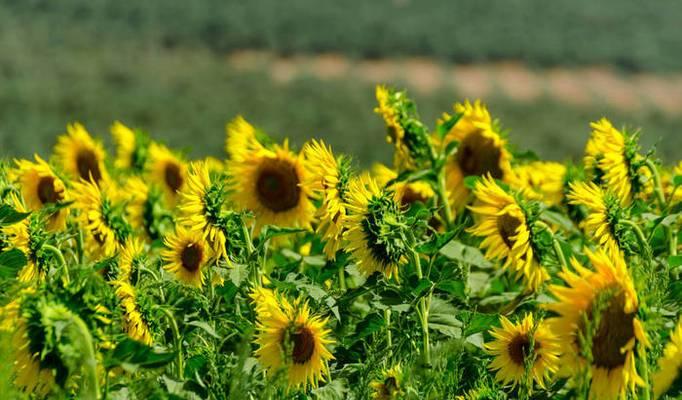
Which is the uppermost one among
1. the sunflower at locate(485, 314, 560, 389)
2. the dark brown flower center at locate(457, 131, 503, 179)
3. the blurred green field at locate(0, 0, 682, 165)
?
the sunflower at locate(485, 314, 560, 389)

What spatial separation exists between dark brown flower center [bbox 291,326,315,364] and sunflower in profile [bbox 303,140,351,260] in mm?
303

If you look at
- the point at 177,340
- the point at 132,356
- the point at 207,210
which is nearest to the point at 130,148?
the point at 207,210

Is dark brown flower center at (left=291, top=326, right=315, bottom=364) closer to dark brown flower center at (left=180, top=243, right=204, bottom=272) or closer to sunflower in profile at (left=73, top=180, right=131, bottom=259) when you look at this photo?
dark brown flower center at (left=180, top=243, right=204, bottom=272)

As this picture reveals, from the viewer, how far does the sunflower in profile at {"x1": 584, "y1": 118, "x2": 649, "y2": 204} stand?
108 inches

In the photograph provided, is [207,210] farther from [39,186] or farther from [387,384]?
[39,186]

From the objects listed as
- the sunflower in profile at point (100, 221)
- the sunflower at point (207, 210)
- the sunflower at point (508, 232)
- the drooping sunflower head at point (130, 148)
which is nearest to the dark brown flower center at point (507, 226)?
the sunflower at point (508, 232)

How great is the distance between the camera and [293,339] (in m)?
2.15

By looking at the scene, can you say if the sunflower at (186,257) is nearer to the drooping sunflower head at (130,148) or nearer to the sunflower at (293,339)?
the sunflower at (293,339)

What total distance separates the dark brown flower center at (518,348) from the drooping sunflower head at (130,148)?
187 cm

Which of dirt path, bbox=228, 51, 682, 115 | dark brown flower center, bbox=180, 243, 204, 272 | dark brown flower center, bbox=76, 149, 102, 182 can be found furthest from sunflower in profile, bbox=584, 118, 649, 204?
dirt path, bbox=228, 51, 682, 115

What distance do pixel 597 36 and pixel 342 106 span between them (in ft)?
33.5

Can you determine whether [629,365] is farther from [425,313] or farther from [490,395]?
[425,313]

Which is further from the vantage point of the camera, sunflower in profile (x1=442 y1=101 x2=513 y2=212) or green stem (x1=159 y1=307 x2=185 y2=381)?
sunflower in profile (x1=442 y1=101 x2=513 y2=212)

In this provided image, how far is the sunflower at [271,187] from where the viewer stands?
282 cm
